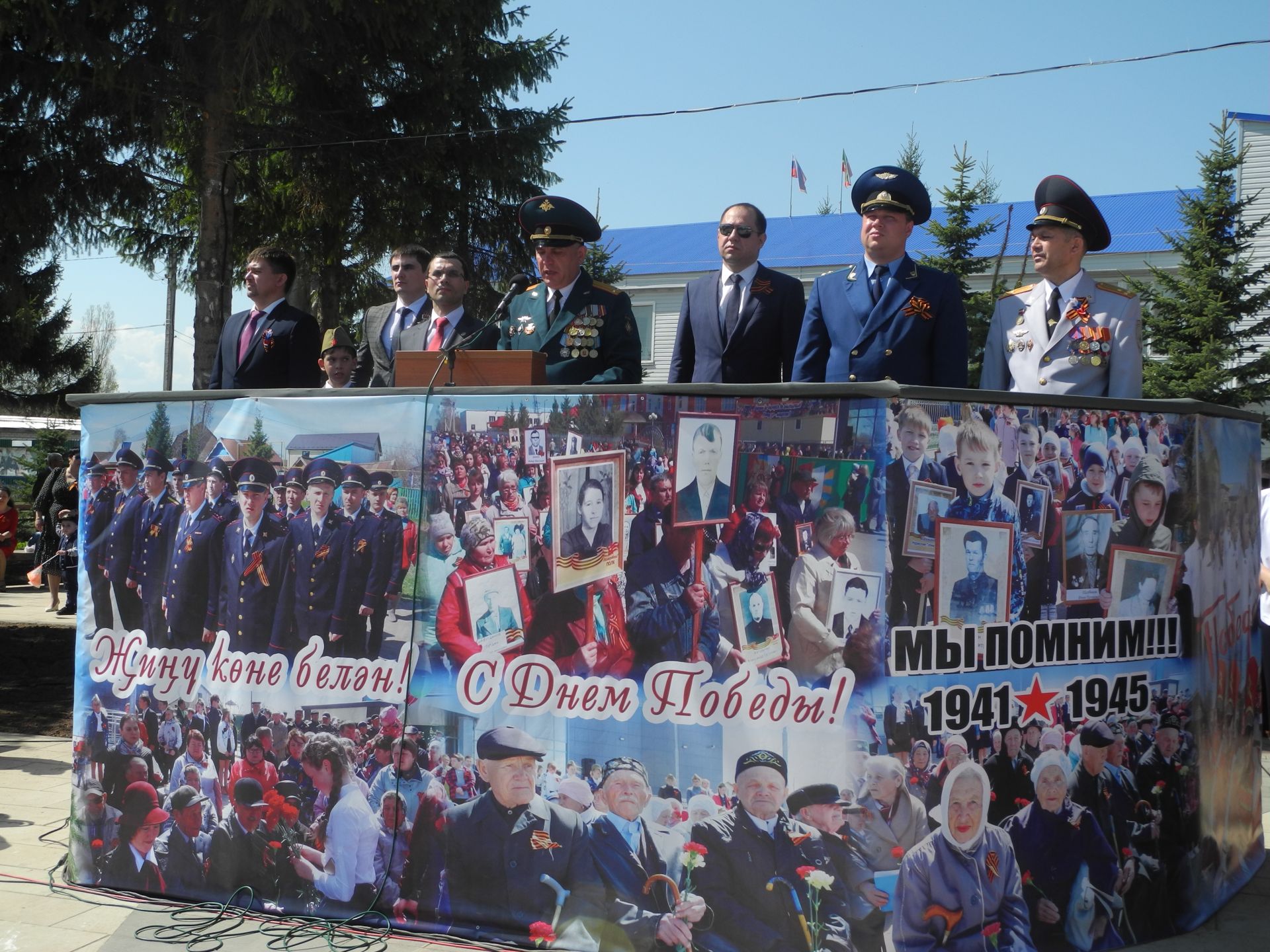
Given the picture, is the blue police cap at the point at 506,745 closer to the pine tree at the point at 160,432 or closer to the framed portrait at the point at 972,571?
the framed portrait at the point at 972,571

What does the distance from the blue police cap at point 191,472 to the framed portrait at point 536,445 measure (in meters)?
1.46

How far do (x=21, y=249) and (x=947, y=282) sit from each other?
844cm

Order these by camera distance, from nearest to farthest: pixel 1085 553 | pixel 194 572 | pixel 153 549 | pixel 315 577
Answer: pixel 1085 553
pixel 315 577
pixel 194 572
pixel 153 549

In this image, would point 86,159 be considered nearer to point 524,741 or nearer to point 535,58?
point 535,58

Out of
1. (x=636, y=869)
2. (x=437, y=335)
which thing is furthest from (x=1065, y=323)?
(x=437, y=335)

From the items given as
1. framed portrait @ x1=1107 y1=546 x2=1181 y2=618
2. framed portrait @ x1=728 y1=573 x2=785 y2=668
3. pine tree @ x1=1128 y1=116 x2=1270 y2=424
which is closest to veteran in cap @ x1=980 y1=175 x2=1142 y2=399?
framed portrait @ x1=1107 y1=546 x2=1181 y2=618

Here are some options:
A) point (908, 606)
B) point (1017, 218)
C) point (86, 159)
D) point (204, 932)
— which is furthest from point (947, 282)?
point (1017, 218)

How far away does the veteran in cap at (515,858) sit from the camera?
4223 millimetres

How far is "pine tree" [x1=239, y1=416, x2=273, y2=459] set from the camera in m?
4.87

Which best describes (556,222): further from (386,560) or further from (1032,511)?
(1032,511)

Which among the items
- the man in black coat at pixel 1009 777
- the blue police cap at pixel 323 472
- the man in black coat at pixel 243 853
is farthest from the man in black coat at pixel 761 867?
the blue police cap at pixel 323 472

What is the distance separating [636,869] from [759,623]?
925 millimetres

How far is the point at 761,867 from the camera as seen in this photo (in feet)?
13.1

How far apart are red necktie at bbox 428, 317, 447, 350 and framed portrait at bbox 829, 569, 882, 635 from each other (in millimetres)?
3025
